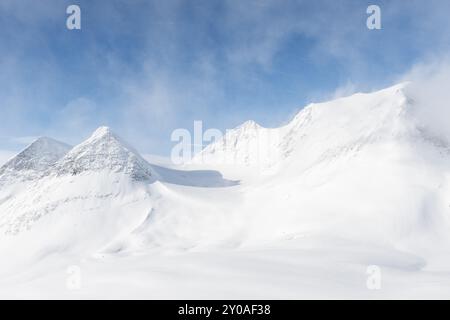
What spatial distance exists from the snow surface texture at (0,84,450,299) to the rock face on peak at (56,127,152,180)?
56 cm

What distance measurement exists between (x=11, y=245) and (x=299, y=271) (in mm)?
86918

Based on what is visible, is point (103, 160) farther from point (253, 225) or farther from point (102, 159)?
point (253, 225)

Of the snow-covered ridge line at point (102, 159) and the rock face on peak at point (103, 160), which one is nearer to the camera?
the rock face on peak at point (103, 160)

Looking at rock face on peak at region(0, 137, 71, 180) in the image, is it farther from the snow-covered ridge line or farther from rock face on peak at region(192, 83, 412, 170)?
rock face on peak at region(192, 83, 412, 170)

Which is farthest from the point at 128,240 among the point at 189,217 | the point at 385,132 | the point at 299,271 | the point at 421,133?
the point at 421,133

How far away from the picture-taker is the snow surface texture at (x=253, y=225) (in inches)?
826

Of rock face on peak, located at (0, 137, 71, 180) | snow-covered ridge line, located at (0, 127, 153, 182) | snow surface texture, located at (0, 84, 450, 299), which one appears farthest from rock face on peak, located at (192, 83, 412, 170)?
rock face on peak, located at (0, 137, 71, 180)

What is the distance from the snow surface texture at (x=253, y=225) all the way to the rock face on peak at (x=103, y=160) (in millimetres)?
564

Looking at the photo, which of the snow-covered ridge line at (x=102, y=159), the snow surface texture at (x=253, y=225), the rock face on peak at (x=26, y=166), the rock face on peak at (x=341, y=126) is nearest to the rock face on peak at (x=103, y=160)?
the snow-covered ridge line at (x=102, y=159)

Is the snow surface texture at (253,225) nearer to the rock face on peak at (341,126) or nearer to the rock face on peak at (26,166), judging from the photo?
the rock face on peak at (341,126)

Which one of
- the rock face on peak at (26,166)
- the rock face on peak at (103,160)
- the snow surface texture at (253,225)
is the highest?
the rock face on peak at (26,166)

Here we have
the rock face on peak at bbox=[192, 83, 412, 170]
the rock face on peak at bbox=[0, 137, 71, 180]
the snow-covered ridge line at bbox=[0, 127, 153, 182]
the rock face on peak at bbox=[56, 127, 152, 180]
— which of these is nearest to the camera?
the rock face on peak at bbox=[192, 83, 412, 170]

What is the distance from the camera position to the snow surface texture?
21.0 metres
